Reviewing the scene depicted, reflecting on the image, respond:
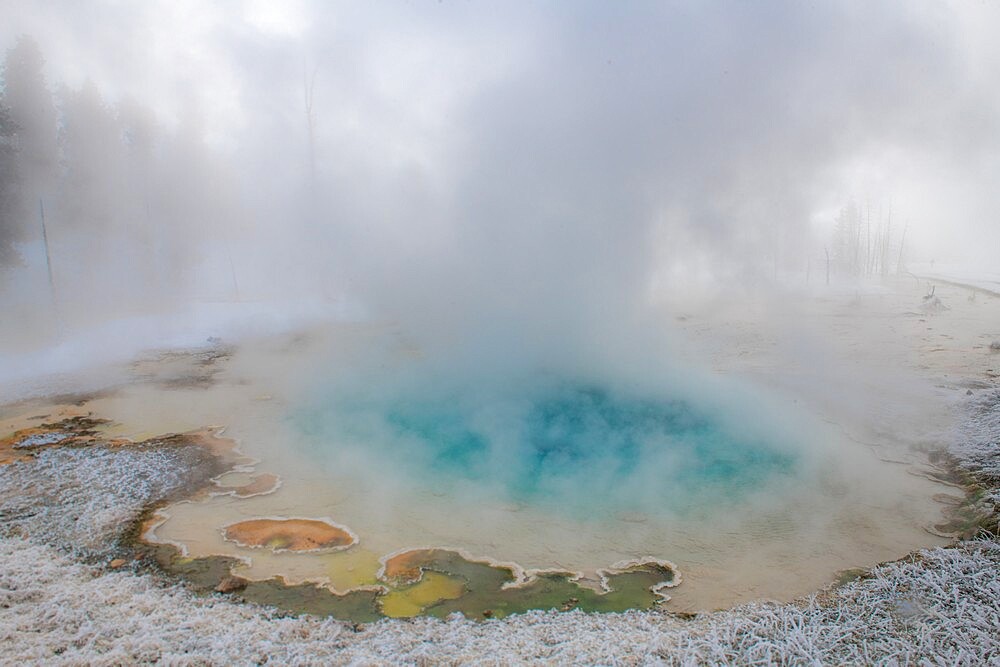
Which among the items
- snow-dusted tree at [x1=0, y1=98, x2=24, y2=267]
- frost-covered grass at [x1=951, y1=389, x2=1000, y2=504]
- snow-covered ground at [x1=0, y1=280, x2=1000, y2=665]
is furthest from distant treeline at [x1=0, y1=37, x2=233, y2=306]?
frost-covered grass at [x1=951, y1=389, x2=1000, y2=504]

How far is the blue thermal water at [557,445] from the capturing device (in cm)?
559

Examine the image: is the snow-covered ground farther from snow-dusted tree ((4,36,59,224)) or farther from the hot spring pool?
snow-dusted tree ((4,36,59,224))

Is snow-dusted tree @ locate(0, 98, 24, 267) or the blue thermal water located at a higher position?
snow-dusted tree @ locate(0, 98, 24, 267)

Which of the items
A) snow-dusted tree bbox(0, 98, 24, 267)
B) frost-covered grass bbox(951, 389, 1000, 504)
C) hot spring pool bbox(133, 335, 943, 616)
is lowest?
hot spring pool bbox(133, 335, 943, 616)

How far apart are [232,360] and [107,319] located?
829 cm

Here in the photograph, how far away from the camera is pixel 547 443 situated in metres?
6.80

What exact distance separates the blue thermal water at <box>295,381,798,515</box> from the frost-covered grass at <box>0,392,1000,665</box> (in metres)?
1.69

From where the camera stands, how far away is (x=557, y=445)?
676cm

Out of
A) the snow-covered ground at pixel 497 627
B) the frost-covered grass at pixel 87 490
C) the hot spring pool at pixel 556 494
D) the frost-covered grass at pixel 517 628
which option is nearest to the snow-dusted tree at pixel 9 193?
the hot spring pool at pixel 556 494

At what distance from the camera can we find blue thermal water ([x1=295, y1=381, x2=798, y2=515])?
18.3 feet

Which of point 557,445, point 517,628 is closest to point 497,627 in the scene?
point 517,628

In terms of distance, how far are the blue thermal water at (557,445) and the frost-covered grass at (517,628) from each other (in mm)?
1693

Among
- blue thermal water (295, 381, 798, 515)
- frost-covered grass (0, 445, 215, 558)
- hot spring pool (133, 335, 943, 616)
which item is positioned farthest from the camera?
blue thermal water (295, 381, 798, 515)

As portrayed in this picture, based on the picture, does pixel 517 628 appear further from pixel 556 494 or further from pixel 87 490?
pixel 87 490
